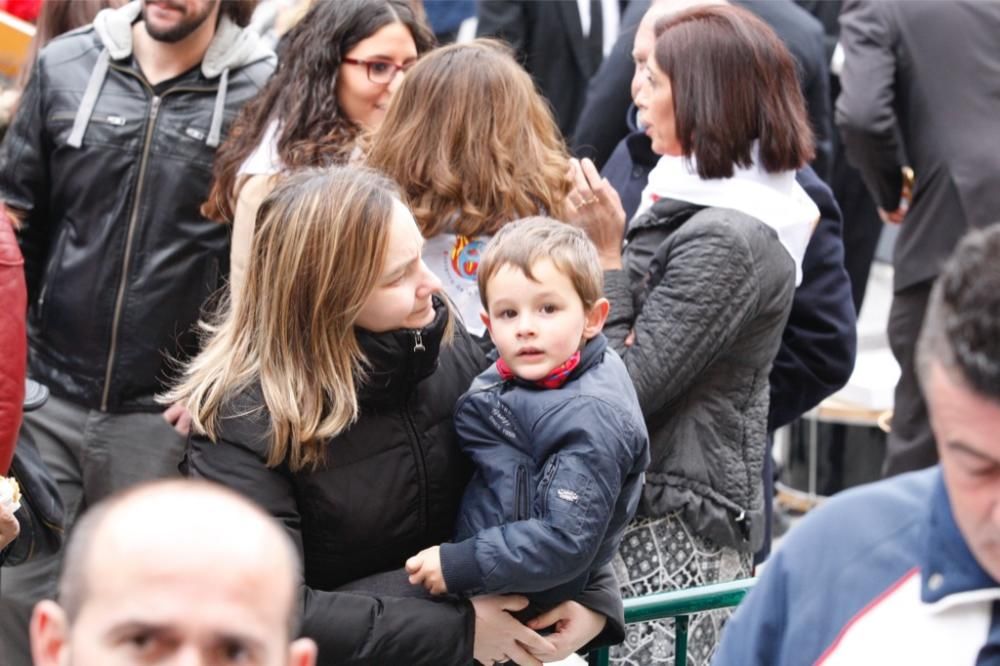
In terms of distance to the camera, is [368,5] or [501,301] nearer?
[501,301]

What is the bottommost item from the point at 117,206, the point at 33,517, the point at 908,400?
the point at 908,400

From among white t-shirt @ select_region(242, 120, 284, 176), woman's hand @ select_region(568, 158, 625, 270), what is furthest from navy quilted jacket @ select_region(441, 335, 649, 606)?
white t-shirt @ select_region(242, 120, 284, 176)

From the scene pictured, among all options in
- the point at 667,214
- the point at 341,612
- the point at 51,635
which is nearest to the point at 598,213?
the point at 667,214

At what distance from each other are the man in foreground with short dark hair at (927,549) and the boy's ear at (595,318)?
109 centimetres

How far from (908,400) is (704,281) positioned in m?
2.60

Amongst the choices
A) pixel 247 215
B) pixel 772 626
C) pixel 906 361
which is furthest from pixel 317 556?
pixel 906 361

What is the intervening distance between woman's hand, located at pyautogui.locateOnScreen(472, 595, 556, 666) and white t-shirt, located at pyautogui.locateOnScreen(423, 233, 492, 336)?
1.02m

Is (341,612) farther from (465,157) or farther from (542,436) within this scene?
(465,157)

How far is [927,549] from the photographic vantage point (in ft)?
7.04

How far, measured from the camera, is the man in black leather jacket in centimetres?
476

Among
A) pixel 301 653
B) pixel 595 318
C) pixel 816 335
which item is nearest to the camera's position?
pixel 301 653

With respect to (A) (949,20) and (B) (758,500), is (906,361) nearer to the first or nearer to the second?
(A) (949,20)

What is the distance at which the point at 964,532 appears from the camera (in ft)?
6.82

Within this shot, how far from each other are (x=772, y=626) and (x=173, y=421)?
2.66 m
